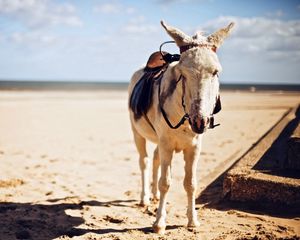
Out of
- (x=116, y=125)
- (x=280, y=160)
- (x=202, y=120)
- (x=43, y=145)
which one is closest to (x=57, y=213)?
(x=202, y=120)

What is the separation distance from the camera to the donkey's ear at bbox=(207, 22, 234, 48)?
362 cm

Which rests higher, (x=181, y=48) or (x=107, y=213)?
(x=181, y=48)

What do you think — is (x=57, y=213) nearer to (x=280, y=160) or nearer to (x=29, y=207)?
(x=29, y=207)

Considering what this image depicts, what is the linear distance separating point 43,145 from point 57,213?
6.14m

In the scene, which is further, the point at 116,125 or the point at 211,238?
the point at 116,125

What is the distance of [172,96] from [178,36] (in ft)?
2.57

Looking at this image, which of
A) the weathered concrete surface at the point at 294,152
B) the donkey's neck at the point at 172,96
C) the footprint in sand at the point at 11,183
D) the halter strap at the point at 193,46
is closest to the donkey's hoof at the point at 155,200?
the donkey's neck at the point at 172,96

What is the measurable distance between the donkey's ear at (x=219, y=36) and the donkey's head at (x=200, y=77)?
0.01 metres

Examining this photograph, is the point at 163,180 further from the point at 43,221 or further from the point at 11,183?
the point at 11,183

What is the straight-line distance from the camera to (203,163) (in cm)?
861

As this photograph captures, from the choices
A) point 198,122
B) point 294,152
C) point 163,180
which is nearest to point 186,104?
point 198,122

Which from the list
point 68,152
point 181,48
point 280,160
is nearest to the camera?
point 181,48

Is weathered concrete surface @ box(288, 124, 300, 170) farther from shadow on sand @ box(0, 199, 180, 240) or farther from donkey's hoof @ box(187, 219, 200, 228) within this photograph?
shadow on sand @ box(0, 199, 180, 240)

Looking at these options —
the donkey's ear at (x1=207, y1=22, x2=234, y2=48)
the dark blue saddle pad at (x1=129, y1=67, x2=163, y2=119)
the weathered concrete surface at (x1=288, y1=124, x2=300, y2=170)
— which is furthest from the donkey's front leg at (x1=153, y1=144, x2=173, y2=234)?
the weathered concrete surface at (x1=288, y1=124, x2=300, y2=170)
